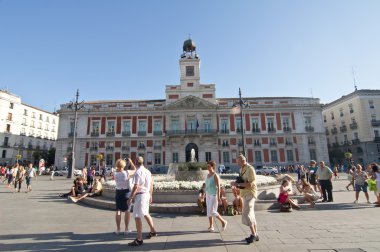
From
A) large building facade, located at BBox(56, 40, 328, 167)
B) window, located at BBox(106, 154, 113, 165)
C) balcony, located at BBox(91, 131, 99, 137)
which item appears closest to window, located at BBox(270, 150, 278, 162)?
large building facade, located at BBox(56, 40, 328, 167)

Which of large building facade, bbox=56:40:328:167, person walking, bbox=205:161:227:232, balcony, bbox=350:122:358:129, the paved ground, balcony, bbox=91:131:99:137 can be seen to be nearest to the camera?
the paved ground

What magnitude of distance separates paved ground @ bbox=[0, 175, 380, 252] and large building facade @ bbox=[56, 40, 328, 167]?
32274 mm

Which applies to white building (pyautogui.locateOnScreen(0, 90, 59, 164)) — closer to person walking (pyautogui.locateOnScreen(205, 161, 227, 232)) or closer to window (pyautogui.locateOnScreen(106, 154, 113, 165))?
window (pyautogui.locateOnScreen(106, 154, 113, 165))

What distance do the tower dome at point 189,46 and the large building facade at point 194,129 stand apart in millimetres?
6515

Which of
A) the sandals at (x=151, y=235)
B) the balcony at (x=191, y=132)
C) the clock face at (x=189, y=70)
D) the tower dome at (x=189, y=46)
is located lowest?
the sandals at (x=151, y=235)

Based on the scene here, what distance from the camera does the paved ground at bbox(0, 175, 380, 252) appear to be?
4.58 metres

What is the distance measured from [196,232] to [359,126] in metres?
47.1

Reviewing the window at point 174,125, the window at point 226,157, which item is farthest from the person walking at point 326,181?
the window at point 174,125

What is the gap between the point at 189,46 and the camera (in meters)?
45.5

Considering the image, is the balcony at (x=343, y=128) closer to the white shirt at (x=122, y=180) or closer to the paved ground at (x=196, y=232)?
the paved ground at (x=196, y=232)

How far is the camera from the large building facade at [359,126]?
40.0 metres

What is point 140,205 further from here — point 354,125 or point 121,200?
point 354,125

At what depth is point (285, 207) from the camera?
7.89 metres

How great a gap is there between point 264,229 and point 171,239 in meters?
2.37
